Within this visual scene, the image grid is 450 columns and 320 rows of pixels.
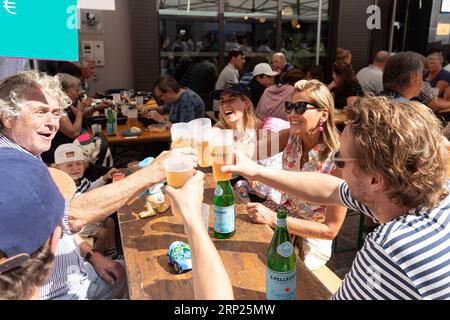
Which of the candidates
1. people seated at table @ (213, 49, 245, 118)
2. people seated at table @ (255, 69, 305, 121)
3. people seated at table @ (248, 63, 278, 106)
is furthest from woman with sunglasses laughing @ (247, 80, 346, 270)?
people seated at table @ (213, 49, 245, 118)

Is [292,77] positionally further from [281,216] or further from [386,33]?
[386,33]

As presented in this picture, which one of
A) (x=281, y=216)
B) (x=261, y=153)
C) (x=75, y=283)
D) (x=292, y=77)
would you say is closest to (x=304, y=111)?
(x=261, y=153)

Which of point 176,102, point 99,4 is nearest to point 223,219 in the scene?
point 99,4

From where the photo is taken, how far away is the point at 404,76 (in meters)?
3.33

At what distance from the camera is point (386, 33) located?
31.9 ft

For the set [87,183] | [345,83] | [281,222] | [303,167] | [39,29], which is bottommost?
[87,183]

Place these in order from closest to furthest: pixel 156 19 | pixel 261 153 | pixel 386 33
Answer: pixel 261 153
pixel 156 19
pixel 386 33

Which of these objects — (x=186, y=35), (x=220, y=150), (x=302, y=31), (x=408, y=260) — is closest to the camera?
(x=408, y=260)

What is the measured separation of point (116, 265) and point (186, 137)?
2.91ft

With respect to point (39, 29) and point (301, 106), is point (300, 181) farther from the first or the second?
point (39, 29)

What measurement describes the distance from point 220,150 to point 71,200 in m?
0.78

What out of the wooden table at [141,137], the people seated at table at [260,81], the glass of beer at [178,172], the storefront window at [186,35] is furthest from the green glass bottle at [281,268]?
the storefront window at [186,35]

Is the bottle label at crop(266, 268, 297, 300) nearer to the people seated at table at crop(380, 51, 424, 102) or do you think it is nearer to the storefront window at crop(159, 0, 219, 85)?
the people seated at table at crop(380, 51, 424, 102)

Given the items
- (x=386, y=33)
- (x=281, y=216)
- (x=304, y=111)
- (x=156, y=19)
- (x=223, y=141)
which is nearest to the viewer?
(x=281, y=216)
